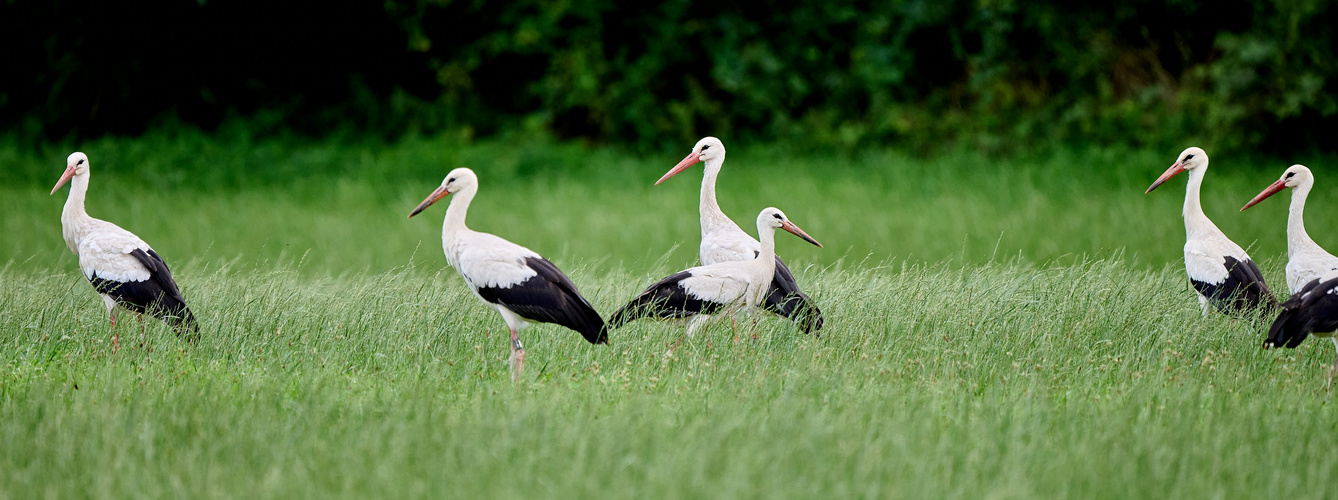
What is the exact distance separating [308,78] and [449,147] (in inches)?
114

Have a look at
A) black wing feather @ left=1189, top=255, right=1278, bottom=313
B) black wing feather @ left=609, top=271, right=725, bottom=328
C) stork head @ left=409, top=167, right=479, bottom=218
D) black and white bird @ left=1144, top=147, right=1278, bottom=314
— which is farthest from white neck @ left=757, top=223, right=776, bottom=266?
black wing feather @ left=1189, top=255, right=1278, bottom=313

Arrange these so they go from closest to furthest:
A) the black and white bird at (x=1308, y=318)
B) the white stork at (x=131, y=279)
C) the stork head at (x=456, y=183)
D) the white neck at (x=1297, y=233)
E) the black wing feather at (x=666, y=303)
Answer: the black and white bird at (x=1308, y=318) → the stork head at (x=456, y=183) → the black wing feather at (x=666, y=303) → the white stork at (x=131, y=279) → the white neck at (x=1297, y=233)

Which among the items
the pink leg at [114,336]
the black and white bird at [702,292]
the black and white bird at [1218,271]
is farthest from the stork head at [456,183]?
the black and white bird at [1218,271]

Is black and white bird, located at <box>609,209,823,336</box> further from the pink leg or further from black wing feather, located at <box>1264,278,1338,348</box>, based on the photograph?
the pink leg

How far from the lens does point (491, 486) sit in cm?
360

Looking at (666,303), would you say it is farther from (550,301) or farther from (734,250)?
(734,250)

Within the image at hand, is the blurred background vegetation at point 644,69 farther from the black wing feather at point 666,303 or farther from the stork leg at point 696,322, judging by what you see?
the black wing feather at point 666,303

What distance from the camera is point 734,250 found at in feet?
20.4

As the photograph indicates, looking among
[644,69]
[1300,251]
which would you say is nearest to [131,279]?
[1300,251]

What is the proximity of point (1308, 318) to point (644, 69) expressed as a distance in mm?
11252

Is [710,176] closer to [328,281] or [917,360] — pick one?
[917,360]

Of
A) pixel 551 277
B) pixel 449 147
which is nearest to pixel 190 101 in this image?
pixel 449 147

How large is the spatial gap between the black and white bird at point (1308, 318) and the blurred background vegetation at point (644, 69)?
945 centimetres

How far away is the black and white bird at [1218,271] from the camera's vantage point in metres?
5.78
